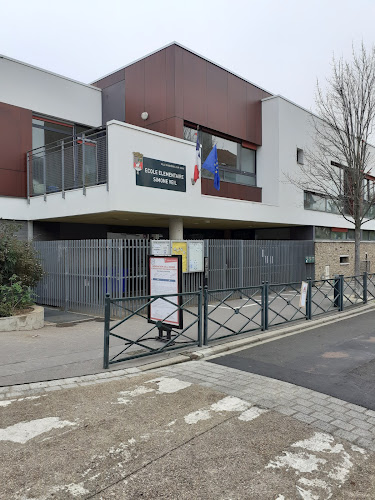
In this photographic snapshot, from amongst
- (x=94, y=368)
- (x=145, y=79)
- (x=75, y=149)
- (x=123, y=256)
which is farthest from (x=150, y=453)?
(x=145, y=79)

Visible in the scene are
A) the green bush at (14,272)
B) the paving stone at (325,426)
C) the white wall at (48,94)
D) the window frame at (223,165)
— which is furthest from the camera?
the window frame at (223,165)

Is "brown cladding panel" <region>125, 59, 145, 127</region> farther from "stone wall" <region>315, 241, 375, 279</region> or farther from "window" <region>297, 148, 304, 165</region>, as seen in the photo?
"stone wall" <region>315, 241, 375, 279</region>

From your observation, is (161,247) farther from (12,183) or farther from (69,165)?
(12,183)

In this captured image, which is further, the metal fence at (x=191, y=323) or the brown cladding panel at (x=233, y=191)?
the brown cladding panel at (x=233, y=191)

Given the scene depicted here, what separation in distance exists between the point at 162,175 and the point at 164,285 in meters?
5.32

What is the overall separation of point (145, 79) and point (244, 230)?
9.68m

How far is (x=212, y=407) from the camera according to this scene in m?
4.52

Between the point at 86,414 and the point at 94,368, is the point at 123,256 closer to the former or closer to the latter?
the point at 94,368

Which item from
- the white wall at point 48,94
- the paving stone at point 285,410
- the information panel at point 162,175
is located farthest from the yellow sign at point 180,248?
the paving stone at point 285,410

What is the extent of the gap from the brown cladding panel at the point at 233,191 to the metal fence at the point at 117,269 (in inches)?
95.4

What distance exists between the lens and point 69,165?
12109 millimetres

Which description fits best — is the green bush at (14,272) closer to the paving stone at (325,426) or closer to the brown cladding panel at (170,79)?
the brown cladding panel at (170,79)

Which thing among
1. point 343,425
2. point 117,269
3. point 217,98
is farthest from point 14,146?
point 343,425

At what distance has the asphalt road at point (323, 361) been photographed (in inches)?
205
